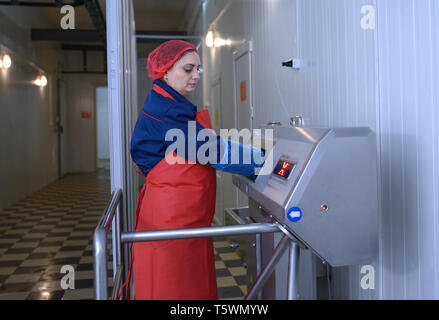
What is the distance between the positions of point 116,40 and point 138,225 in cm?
83

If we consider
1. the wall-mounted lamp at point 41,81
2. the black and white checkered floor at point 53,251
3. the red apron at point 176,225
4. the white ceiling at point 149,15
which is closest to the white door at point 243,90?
the black and white checkered floor at point 53,251

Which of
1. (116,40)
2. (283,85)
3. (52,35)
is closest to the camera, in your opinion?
(116,40)

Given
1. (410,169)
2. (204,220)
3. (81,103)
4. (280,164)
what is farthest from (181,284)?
(81,103)

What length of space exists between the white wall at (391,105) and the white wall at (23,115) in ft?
17.7

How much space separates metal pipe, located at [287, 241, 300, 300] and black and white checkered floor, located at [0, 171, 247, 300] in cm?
172

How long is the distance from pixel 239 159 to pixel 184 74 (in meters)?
0.45

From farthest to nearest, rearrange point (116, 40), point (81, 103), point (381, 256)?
point (81, 103) < point (116, 40) < point (381, 256)

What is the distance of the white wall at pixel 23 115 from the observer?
240 inches

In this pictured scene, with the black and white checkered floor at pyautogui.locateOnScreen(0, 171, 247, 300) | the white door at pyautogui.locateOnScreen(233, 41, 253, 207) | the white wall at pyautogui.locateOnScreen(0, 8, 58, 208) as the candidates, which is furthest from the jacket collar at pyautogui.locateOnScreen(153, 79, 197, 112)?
the white wall at pyautogui.locateOnScreen(0, 8, 58, 208)

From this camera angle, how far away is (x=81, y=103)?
36.8 feet

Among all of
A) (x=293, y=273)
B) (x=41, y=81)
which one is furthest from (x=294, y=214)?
(x=41, y=81)

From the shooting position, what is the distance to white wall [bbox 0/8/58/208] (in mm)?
6086

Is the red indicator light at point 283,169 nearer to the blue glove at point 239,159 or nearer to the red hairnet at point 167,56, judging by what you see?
the blue glove at point 239,159
